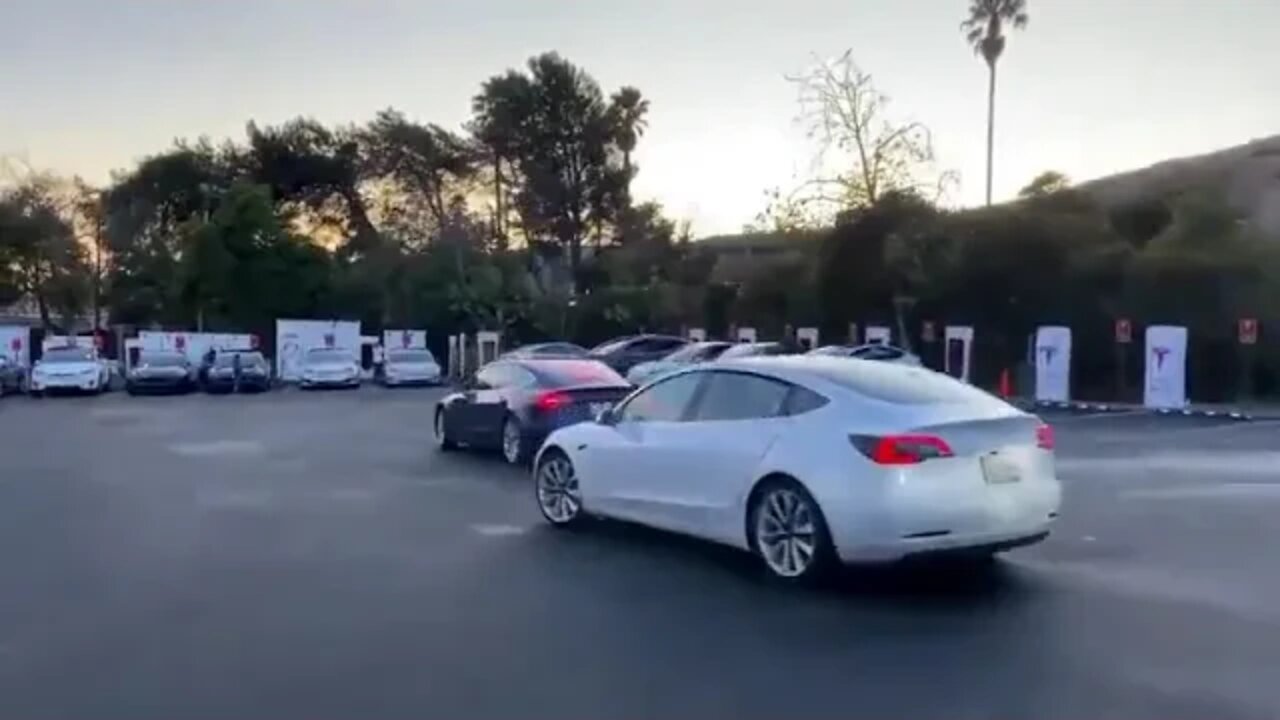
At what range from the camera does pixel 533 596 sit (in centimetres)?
941

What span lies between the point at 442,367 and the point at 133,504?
44.8 m

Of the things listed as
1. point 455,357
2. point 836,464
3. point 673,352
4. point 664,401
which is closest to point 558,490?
point 664,401

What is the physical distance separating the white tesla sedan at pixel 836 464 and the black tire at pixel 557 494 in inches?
38.6

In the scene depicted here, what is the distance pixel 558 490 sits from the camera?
41.4ft

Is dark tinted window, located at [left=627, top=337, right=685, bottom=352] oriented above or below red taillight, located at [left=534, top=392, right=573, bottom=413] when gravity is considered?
above

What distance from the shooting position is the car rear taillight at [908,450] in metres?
9.18

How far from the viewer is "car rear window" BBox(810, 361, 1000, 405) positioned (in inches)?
386

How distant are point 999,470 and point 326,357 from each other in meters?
39.8

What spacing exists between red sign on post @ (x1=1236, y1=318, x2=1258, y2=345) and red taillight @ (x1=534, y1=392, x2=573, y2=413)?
1918 centimetres

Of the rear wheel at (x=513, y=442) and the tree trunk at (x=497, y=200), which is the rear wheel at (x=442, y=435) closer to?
the rear wheel at (x=513, y=442)

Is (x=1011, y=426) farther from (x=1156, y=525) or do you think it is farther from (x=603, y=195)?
(x=603, y=195)

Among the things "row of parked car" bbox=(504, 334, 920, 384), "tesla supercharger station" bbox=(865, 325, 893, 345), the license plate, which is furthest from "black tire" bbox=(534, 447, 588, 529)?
"tesla supercharger station" bbox=(865, 325, 893, 345)

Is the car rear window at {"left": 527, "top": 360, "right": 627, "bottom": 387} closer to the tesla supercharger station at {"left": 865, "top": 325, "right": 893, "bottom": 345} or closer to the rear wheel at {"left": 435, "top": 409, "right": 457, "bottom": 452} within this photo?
the rear wheel at {"left": 435, "top": 409, "right": 457, "bottom": 452}

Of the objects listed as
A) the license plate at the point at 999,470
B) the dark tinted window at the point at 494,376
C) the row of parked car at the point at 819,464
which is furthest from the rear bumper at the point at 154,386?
the license plate at the point at 999,470
